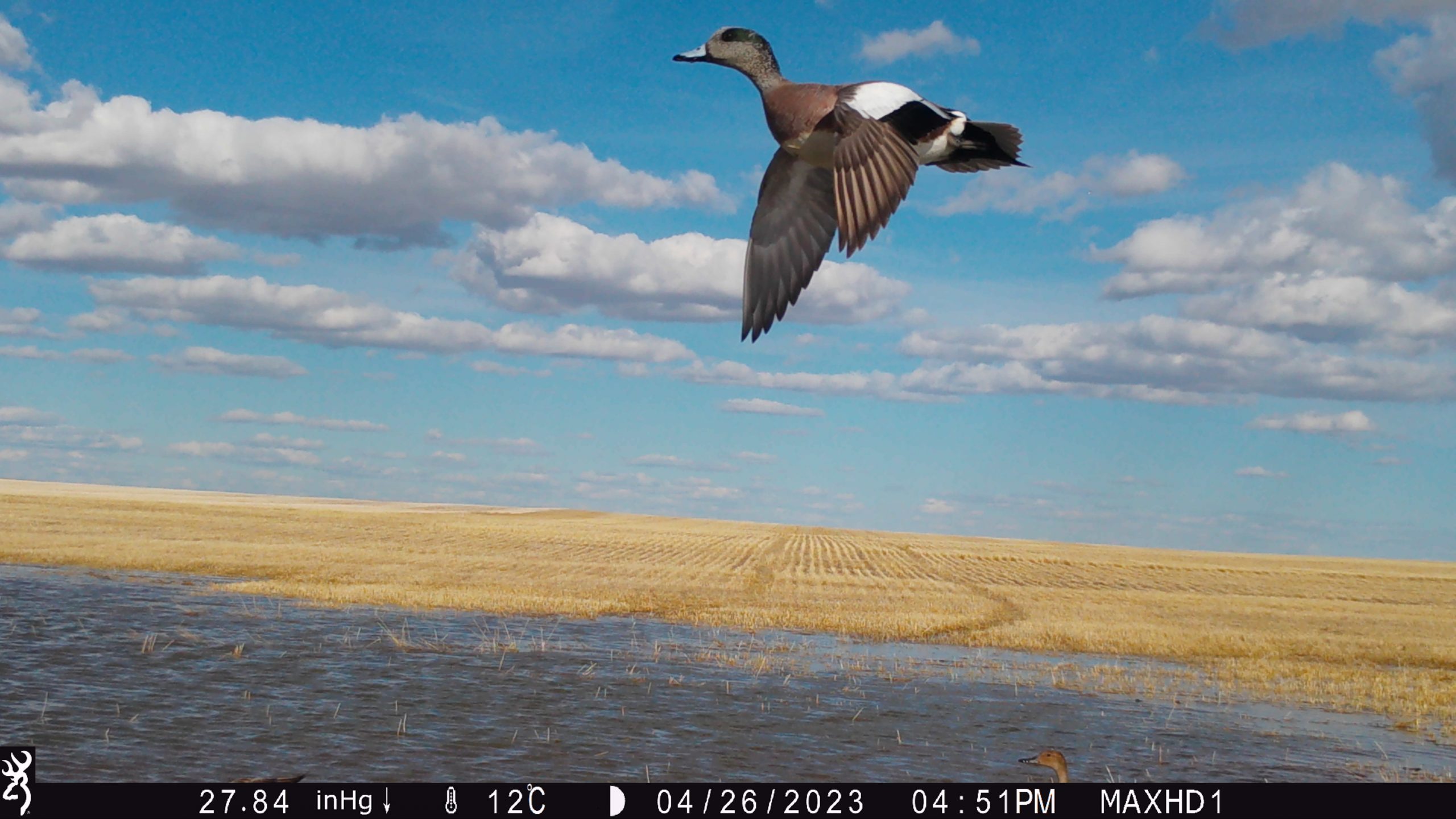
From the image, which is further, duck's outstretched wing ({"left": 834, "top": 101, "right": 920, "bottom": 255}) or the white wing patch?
the white wing patch

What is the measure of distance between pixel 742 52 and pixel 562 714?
1638 centimetres

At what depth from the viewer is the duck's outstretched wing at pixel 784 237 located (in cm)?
297

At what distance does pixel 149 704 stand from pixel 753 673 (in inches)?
423

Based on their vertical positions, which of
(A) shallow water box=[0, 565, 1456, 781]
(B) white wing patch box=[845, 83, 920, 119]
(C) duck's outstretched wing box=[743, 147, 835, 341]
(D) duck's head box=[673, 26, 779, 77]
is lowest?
(A) shallow water box=[0, 565, 1456, 781]

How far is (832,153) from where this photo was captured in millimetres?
3029

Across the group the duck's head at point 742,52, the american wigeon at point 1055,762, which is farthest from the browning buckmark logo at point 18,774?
the duck's head at point 742,52

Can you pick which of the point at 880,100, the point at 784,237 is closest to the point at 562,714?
the point at 784,237

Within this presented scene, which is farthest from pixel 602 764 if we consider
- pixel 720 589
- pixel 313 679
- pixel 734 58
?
pixel 720 589

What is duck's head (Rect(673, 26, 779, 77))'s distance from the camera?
9.86 ft

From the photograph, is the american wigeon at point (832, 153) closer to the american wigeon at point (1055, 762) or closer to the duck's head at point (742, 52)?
the duck's head at point (742, 52)

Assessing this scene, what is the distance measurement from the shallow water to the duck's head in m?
12.5

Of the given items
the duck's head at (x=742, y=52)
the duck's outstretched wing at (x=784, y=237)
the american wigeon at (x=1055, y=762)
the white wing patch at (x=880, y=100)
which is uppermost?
the duck's head at (x=742, y=52)
